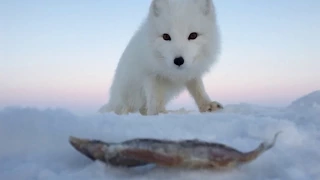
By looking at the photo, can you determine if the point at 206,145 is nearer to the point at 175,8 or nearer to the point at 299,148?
the point at 299,148

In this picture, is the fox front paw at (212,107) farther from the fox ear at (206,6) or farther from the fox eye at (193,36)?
the fox ear at (206,6)

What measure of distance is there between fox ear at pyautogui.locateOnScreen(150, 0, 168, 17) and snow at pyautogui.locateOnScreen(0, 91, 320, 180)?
2340 mm

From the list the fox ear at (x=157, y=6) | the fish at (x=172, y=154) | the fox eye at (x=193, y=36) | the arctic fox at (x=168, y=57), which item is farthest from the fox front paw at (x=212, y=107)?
the fish at (x=172, y=154)

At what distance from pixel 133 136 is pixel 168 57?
8.03 feet

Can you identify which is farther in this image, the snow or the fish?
the snow

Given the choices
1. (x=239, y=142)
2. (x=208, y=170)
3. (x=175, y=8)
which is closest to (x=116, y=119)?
(x=239, y=142)

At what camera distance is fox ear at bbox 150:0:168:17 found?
14.6 ft

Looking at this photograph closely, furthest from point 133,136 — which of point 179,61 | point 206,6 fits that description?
point 206,6

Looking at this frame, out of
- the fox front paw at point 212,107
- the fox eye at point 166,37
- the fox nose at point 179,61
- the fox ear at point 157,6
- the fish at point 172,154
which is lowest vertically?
the fish at point 172,154

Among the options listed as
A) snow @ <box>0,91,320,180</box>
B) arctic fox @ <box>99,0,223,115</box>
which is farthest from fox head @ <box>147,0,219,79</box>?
snow @ <box>0,91,320,180</box>

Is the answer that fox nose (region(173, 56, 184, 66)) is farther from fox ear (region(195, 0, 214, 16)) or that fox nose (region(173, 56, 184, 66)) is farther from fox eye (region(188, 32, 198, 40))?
fox ear (region(195, 0, 214, 16))

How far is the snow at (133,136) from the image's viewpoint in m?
1.47

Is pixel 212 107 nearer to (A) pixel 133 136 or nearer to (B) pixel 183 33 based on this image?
(B) pixel 183 33

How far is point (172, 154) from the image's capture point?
1.35 meters
